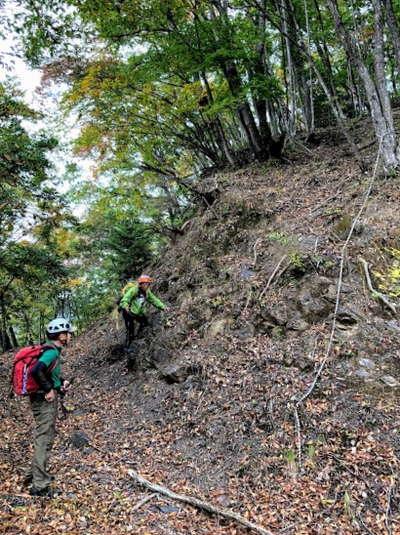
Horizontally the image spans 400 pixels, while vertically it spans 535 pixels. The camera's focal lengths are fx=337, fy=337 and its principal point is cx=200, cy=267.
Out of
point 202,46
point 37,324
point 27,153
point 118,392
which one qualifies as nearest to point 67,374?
point 118,392

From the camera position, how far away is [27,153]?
7.48 metres

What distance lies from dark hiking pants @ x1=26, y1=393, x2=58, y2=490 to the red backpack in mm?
Answer: 171

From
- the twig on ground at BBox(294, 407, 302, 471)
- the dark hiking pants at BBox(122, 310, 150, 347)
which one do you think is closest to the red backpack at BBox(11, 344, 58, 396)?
the twig on ground at BBox(294, 407, 302, 471)

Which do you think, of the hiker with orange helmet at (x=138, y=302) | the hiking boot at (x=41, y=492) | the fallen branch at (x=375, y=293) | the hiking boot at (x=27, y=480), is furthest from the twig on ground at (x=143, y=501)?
the fallen branch at (x=375, y=293)

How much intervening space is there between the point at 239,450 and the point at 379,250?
4.21 m

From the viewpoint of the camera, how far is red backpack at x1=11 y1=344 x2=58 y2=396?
4.20 m

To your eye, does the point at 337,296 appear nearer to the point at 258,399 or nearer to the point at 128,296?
the point at 258,399

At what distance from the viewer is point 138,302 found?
27.4ft

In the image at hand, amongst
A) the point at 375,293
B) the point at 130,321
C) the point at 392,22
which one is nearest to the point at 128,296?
the point at 130,321

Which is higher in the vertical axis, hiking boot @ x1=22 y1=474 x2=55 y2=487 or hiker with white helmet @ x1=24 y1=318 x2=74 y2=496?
hiker with white helmet @ x1=24 y1=318 x2=74 y2=496

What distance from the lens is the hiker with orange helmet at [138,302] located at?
7.84m

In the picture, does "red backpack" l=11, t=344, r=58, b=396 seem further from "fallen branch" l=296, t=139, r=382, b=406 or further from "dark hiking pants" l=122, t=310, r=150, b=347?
"dark hiking pants" l=122, t=310, r=150, b=347

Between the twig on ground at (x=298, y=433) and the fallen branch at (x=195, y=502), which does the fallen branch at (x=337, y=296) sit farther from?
the fallen branch at (x=195, y=502)

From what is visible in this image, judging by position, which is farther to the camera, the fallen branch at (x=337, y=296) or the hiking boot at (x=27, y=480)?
the fallen branch at (x=337, y=296)
